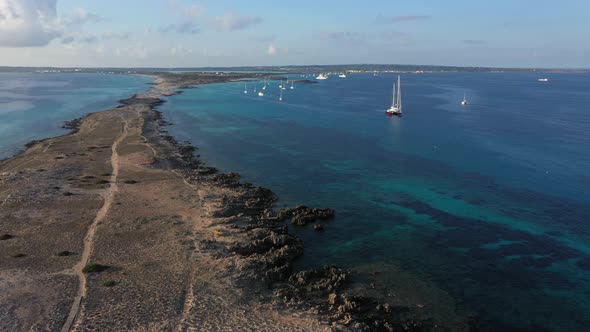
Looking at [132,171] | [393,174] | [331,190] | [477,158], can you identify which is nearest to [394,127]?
[477,158]

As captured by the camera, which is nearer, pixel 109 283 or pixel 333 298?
pixel 333 298

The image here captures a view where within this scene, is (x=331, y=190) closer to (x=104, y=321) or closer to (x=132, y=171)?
(x=132, y=171)

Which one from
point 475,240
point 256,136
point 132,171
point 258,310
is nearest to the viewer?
point 258,310

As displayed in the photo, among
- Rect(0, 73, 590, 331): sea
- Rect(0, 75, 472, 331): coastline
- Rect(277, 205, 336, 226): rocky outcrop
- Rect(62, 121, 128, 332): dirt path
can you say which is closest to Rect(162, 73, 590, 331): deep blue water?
Rect(0, 73, 590, 331): sea

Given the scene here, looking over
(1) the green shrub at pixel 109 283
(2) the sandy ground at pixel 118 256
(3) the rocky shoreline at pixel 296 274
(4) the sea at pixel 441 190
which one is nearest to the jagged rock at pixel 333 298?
(3) the rocky shoreline at pixel 296 274

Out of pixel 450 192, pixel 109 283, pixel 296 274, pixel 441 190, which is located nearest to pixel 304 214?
pixel 296 274

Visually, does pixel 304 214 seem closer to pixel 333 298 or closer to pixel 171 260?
pixel 171 260
